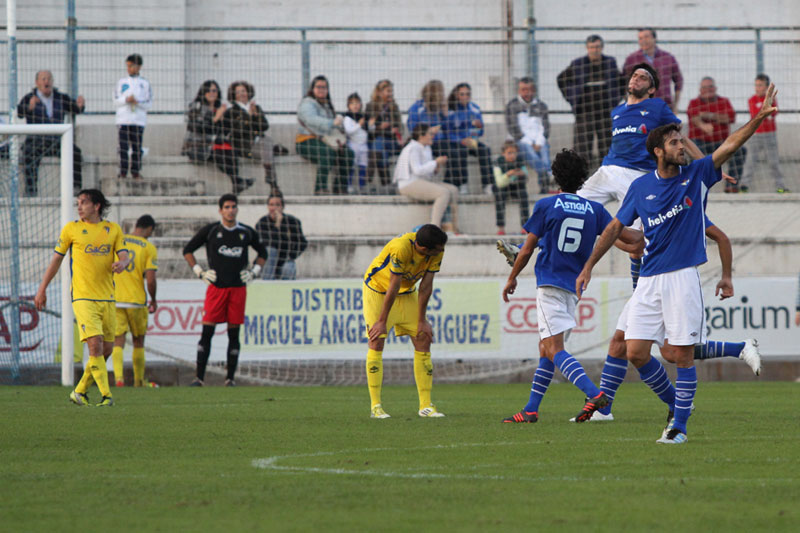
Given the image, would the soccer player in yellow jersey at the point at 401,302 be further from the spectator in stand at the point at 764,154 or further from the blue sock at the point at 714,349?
the spectator in stand at the point at 764,154

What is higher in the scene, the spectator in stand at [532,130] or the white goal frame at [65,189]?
the spectator in stand at [532,130]

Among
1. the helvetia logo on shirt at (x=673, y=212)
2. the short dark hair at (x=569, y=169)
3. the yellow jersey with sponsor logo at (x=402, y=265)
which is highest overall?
the short dark hair at (x=569, y=169)

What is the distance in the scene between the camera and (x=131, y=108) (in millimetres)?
19062

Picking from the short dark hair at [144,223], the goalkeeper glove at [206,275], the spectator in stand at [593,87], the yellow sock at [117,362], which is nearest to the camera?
the yellow sock at [117,362]

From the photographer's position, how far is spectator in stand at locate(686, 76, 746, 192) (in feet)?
63.7

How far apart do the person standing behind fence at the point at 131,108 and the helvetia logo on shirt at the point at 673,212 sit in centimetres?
1322

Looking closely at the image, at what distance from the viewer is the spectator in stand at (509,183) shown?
1914 centimetres

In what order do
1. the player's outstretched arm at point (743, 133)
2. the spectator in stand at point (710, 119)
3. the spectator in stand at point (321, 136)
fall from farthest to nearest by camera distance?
the spectator in stand at point (710, 119)
the spectator in stand at point (321, 136)
the player's outstretched arm at point (743, 133)

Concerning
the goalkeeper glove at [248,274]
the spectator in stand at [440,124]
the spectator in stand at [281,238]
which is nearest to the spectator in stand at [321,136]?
the spectator in stand at [440,124]

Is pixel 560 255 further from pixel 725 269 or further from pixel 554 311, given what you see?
pixel 725 269

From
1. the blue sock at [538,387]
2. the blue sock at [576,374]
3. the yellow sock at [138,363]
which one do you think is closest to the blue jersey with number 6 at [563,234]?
the blue sock at [576,374]

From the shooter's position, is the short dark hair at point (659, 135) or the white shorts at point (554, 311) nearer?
the short dark hair at point (659, 135)

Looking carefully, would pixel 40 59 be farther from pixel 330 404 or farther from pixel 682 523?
pixel 682 523

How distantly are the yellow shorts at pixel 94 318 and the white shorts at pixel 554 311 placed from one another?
4.60m
